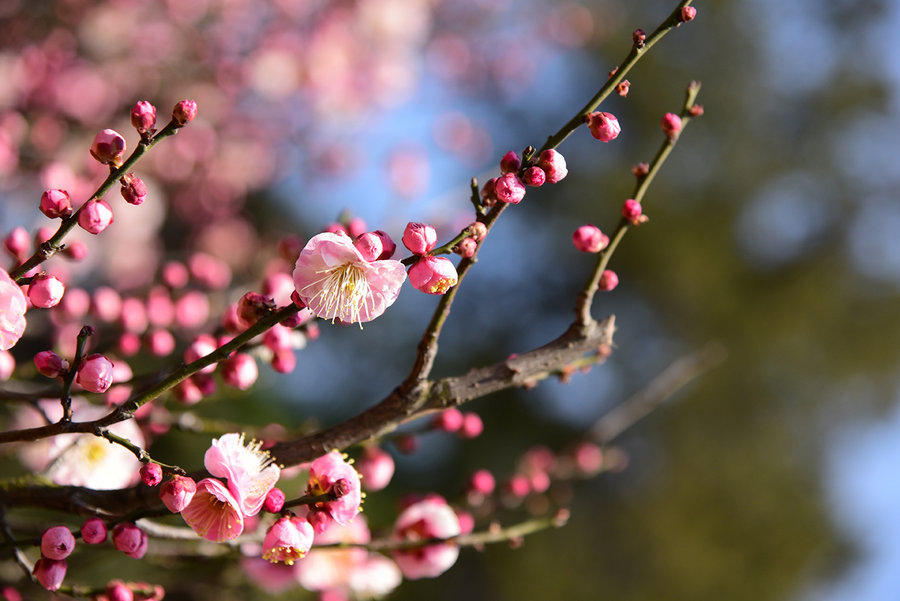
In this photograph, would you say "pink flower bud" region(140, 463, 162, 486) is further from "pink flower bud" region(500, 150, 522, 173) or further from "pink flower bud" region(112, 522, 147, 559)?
"pink flower bud" region(500, 150, 522, 173)

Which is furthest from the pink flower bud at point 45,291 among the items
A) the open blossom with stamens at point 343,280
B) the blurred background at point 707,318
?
the blurred background at point 707,318

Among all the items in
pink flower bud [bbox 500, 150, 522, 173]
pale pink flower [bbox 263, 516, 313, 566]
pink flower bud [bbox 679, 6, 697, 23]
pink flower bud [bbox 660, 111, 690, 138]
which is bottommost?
pale pink flower [bbox 263, 516, 313, 566]

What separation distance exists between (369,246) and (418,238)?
0.16ft

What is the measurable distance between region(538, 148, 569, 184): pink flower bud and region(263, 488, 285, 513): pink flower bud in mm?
417

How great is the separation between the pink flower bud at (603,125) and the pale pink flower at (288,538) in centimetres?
49

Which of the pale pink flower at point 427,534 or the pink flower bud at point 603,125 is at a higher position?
the pink flower bud at point 603,125

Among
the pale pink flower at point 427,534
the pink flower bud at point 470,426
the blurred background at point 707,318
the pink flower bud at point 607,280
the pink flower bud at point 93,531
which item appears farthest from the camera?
the blurred background at point 707,318

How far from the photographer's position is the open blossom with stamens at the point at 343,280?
662 mm

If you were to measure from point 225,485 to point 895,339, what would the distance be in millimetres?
10996

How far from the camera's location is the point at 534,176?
2.20ft

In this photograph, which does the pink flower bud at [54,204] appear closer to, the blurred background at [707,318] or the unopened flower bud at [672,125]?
the unopened flower bud at [672,125]

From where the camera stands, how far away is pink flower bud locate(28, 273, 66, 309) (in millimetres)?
660

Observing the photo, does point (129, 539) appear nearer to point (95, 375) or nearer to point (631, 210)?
point (95, 375)

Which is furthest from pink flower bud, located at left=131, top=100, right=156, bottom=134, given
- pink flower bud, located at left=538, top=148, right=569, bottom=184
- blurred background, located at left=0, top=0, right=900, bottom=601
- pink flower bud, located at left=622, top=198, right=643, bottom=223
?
blurred background, located at left=0, top=0, right=900, bottom=601
